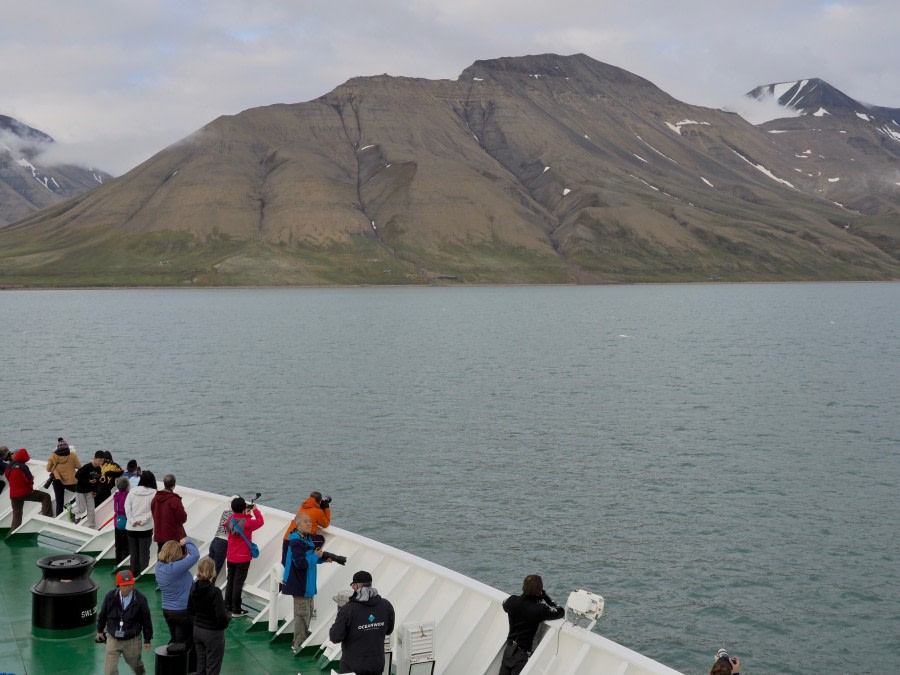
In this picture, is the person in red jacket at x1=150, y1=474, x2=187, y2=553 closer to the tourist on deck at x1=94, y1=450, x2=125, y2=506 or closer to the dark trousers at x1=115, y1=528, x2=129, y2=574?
the dark trousers at x1=115, y1=528, x2=129, y2=574

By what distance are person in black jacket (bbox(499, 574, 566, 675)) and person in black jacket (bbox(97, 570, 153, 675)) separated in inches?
236

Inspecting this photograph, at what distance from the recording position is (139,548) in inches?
792

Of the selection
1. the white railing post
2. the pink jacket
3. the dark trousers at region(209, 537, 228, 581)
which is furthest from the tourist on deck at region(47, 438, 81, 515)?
the white railing post

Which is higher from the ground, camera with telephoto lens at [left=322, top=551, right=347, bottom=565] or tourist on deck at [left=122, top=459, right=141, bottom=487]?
tourist on deck at [left=122, top=459, right=141, bottom=487]

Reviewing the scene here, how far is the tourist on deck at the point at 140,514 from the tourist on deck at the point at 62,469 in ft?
14.0

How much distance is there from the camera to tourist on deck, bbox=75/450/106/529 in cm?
2291

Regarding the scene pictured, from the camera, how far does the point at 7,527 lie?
24656mm

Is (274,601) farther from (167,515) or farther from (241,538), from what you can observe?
(167,515)

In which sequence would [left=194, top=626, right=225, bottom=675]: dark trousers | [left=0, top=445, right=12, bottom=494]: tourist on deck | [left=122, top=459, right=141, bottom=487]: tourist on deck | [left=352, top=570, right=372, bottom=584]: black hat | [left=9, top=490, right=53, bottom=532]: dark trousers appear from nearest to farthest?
1. [left=352, top=570, right=372, bottom=584]: black hat
2. [left=194, top=626, right=225, bottom=675]: dark trousers
3. [left=122, top=459, right=141, bottom=487]: tourist on deck
4. [left=9, top=490, right=53, bottom=532]: dark trousers
5. [left=0, top=445, right=12, bottom=494]: tourist on deck

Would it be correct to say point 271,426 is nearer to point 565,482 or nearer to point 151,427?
point 151,427

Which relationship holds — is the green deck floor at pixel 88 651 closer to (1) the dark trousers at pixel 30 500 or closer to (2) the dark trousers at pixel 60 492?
(2) the dark trousers at pixel 60 492

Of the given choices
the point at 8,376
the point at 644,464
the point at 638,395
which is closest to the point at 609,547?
the point at 644,464

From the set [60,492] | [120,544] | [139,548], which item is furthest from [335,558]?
[60,492]

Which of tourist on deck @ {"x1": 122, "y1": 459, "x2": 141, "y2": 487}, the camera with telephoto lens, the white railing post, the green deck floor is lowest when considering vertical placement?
the green deck floor
